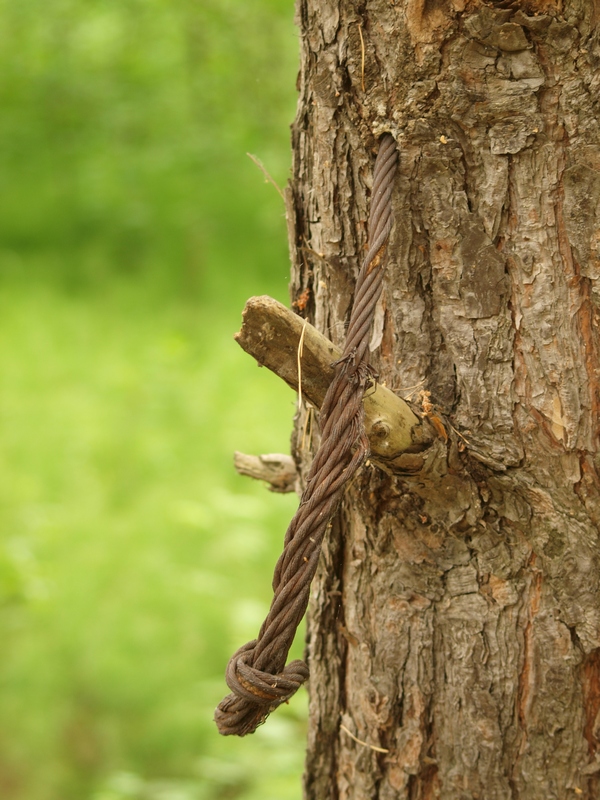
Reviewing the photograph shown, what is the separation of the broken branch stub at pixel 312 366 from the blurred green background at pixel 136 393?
1593mm

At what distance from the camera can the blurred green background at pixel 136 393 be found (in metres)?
2.81

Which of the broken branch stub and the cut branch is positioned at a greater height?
the broken branch stub

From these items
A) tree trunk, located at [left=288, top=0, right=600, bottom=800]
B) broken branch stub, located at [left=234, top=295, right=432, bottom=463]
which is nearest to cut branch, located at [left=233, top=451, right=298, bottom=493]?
tree trunk, located at [left=288, top=0, right=600, bottom=800]

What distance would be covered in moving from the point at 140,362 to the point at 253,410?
814 mm

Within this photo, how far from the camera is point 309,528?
91 cm

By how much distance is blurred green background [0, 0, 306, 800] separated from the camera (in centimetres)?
281

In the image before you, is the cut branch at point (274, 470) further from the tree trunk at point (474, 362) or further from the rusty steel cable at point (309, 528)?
the rusty steel cable at point (309, 528)

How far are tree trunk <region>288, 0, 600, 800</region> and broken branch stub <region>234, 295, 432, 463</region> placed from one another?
5cm

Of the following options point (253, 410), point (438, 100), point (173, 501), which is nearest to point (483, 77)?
point (438, 100)

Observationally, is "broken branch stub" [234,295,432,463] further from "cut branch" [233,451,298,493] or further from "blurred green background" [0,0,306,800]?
"blurred green background" [0,0,306,800]

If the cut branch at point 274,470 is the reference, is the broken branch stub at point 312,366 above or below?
above

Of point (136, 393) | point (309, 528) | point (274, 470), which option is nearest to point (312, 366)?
point (309, 528)

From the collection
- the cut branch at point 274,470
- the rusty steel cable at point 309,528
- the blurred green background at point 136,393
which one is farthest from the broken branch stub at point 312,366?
the blurred green background at point 136,393

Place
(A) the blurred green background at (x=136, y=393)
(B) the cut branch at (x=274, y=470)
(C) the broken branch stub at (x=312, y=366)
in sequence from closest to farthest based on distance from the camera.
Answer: (C) the broken branch stub at (x=312, y=366), (B) the cut branch at (x=274, y=470), (A) the blurred green background at (x=136, y=393)
